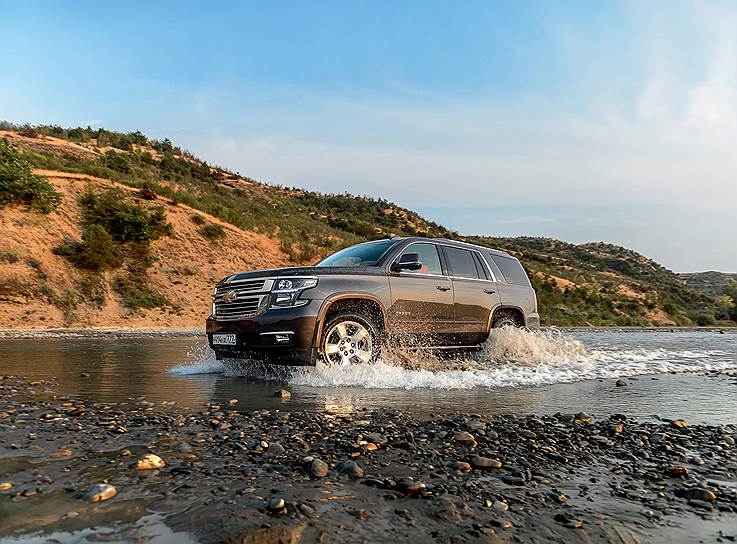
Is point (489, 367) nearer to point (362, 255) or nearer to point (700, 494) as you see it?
point (362, 255)

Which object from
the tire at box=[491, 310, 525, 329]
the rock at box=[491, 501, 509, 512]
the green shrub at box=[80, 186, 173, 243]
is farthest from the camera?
the green shrub at box=[80, 186, 173, 243]

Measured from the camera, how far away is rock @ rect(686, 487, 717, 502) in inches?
114

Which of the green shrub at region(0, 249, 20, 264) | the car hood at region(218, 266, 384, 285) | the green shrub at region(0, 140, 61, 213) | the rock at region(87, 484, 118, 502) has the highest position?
the green shrub at region(0, 140, 61, 213)

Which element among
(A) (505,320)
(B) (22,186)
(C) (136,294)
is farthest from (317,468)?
(B) (22,186)

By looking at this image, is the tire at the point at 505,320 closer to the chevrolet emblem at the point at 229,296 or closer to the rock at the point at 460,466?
the chevrolet emblem at the point at 229,296

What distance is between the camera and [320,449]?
3.71m

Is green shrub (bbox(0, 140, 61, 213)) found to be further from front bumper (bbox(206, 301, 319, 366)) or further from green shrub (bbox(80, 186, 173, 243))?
front bumper (bbox(206, 301, 319, 366))

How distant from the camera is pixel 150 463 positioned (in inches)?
129

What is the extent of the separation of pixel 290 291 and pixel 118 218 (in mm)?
23903

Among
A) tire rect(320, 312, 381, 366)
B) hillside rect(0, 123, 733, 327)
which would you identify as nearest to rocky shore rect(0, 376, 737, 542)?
tire rect(320, 312, 381, 366)

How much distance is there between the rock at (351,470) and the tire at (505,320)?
21.8 feet

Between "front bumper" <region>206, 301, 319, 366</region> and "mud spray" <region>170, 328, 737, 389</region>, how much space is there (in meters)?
0.31

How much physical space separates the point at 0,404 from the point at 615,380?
23.8 feet

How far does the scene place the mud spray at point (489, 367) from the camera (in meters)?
7.05
